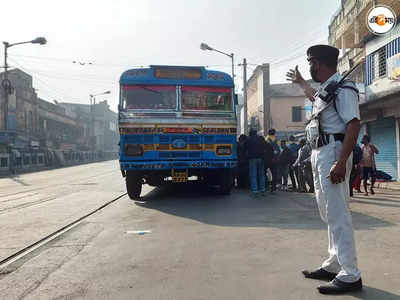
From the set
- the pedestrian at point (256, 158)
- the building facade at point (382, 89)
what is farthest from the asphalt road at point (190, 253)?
the building facade at point (382, 89)

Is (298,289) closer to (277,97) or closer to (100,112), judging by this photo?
(277,97)

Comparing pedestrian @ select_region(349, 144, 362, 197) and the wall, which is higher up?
the wall

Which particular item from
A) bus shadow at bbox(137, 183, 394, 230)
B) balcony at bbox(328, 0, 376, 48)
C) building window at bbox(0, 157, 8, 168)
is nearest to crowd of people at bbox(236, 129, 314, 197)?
bus shadow at bbox(137, 183, 394, 230)

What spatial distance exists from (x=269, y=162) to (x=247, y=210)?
3.46 metres

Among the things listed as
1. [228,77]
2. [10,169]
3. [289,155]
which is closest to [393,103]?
[289,155]

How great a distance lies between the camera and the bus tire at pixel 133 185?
9195 millimetres

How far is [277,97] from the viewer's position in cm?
4103

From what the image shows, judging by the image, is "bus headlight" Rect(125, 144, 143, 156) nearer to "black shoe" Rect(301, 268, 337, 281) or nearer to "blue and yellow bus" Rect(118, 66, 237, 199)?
"blue and yellow bus" Rect(118, 66, 237, 199)

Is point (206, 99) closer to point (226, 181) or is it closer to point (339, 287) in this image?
point (226, 181)

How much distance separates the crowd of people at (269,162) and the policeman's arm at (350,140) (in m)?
6.91

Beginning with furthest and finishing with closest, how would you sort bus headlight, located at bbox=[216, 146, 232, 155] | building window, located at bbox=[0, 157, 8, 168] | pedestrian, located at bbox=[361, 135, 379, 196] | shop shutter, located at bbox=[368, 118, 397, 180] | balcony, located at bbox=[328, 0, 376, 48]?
building window, located at bbox=[0, 157, 8, 168] < balcony, located at bbox=[328, 0, 376, 48] < shop shutter, located at bbox=[368, 118, 397, 180] < pedestrian, located at bbox=[361, 135, 379, 196] < bus headlight, located at bbox=[216, 146, 232, 155]

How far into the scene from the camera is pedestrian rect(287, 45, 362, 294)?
3049 millimetres

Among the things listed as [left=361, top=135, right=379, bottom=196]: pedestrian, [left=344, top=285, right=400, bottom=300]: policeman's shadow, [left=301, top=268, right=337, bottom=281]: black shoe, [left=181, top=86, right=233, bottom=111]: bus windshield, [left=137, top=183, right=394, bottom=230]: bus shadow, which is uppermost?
[left=181, top=86, right=233, bottom=111]: bus windshield

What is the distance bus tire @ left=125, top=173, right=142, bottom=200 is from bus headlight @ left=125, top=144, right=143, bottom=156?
2.37 feet
